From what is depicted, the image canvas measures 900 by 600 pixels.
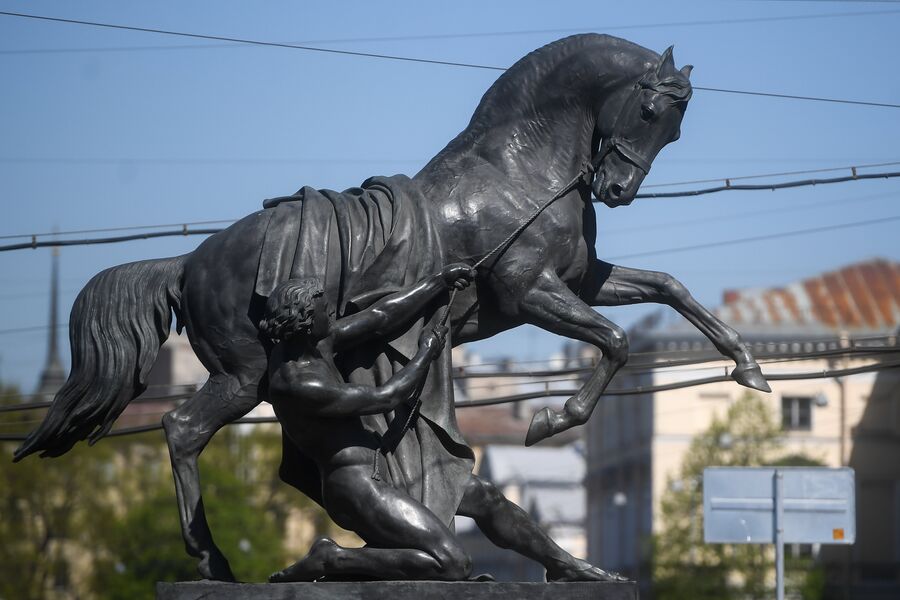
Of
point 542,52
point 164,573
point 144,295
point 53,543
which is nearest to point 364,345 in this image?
point 144,295

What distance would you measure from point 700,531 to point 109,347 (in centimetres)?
4797

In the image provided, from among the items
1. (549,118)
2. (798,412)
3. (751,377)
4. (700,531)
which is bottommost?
(700,531)

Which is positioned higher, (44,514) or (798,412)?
(798,412)

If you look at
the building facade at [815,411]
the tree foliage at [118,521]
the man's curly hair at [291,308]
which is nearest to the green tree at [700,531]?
the building facade at [815,411]

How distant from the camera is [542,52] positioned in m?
10.3

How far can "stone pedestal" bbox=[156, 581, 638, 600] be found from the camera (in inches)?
359

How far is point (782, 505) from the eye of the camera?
15094mm

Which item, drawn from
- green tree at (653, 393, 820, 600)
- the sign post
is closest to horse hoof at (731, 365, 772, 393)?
the sign post

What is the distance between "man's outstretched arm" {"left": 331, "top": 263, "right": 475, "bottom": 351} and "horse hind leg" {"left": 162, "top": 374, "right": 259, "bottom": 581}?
0.73 meters

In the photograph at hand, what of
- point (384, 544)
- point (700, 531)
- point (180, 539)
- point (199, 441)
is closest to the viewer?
point (384, 544)

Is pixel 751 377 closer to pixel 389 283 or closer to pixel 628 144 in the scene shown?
pixel 628 144

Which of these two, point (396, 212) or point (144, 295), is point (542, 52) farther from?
point (144, 295)

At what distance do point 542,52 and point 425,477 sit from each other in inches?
102

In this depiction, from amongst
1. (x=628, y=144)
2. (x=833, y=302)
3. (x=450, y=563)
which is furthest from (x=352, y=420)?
(x=833, y=302)
